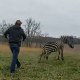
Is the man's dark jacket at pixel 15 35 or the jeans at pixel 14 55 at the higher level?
the man's dark jacket at pixel 15 35

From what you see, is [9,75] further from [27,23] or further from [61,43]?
[27,23]

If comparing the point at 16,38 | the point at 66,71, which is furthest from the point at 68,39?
the point at 16,38

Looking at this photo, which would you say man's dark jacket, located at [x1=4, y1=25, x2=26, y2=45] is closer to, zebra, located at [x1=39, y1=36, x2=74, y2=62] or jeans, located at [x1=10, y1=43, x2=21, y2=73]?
jeans, located at [x1=10, y1=43, x2=21, y2=73]

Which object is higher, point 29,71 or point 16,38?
point 16,38

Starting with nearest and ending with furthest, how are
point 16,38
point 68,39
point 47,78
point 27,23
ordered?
1. point 47,78
2. point 16,38
3. point 68,39
4. point 27,23

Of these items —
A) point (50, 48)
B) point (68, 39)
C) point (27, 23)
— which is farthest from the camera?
point (27, 23)

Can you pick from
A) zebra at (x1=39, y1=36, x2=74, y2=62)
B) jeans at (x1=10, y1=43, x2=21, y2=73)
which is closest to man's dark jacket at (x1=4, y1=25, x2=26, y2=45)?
jeans at (x1=10, y1=43, x2=21, y2=73)

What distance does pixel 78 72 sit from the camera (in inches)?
603

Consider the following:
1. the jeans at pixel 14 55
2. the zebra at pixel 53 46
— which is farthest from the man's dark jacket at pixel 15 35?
the zebra at pixel 53 46

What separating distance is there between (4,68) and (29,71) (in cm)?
121

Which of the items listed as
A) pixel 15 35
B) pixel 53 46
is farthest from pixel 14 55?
pixel 53 46

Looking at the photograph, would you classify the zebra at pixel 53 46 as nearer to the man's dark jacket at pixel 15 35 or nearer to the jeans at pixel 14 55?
the man's dark jacket at pixel 15 35

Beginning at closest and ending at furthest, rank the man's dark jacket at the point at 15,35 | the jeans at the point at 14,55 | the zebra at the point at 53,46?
1. the jeans at the point at 14,55
2. the man's dark jacket at the point at 15,35
3. the zebra at the point at 53,46

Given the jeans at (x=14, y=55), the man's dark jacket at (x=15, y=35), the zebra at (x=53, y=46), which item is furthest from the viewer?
the zebra at (x=53, y=46)
